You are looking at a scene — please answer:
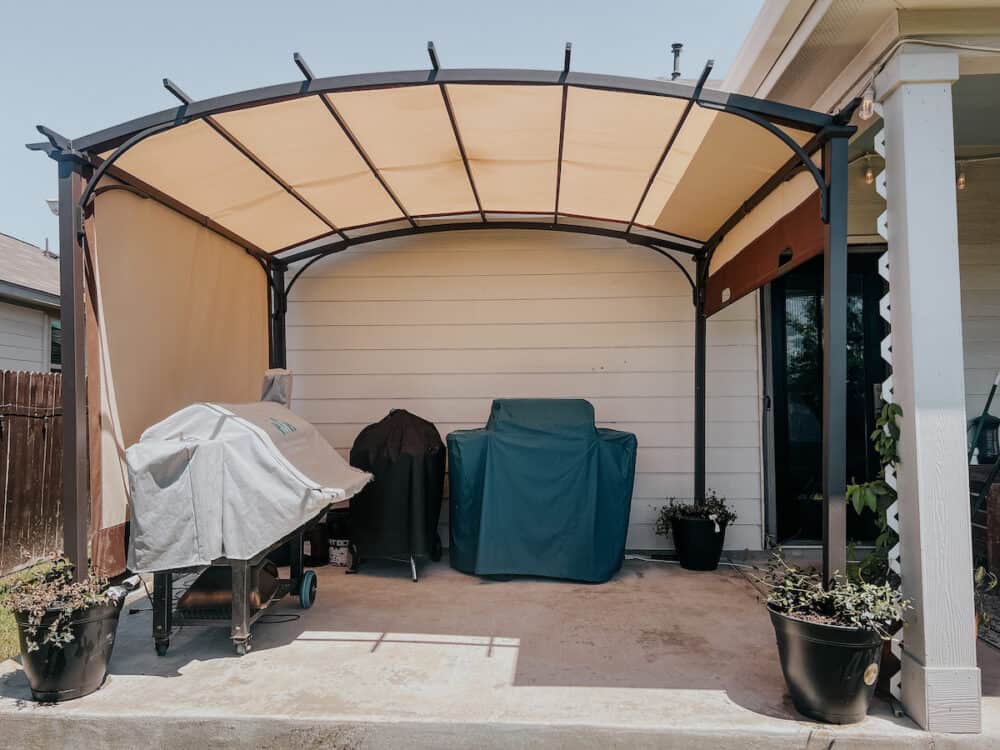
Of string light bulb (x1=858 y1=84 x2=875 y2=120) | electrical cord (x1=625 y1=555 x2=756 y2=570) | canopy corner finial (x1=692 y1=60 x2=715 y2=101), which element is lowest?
electrical cord (x1=625 y1=555 x2=756 y2=570)

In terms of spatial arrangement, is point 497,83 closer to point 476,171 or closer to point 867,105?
point 476,171

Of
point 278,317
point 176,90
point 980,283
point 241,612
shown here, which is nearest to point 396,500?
point 241,612

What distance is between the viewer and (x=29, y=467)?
532cm

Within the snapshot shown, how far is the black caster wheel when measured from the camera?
3994 mm

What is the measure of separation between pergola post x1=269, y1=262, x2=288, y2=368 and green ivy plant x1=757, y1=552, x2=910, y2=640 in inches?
170

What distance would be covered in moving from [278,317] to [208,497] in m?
2.87

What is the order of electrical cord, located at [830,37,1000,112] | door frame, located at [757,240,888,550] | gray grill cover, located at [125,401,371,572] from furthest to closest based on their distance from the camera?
door frame, located at [757,240,888,550] → gray grill cover, located at [125,401,371,572] → electrical cord, located at [830,37,1000,112]

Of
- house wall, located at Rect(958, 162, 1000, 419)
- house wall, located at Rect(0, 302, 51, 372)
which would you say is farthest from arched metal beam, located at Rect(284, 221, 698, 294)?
house wall, located at Rect(0, 302, 51, 372)

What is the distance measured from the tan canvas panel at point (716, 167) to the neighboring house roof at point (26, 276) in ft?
22.2

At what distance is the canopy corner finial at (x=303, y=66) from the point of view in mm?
2795

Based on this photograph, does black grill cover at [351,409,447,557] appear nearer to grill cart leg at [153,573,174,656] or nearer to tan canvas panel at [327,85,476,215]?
grill cart leg at [153,573,174,656]

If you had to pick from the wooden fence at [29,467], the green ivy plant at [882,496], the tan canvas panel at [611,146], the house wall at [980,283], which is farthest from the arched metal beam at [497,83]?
the wooden fence at [29,467]

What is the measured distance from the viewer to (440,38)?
2938mm

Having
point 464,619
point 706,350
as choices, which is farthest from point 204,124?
point 706,350
